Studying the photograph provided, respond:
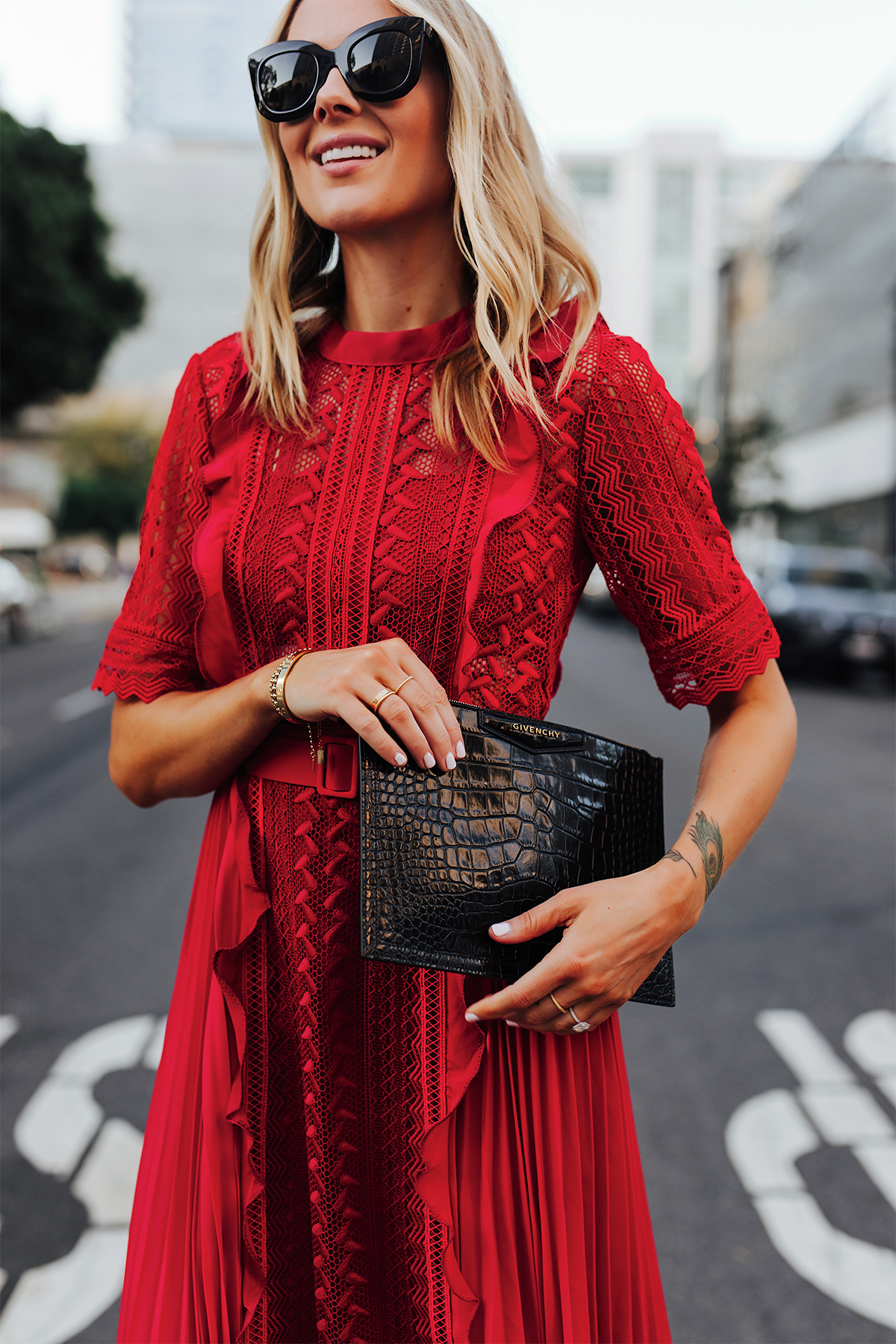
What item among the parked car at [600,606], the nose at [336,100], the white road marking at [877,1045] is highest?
the nose at [336,100]

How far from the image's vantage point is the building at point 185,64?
169375mm

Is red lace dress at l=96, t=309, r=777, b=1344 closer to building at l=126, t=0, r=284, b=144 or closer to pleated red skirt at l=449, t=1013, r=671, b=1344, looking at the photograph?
pleated red skirt at l=449, t=1013, r=671, b=1344

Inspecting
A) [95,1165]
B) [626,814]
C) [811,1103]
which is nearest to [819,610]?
[811,1103]

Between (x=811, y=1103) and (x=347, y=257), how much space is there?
9.84ft

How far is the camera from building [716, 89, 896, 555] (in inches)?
1066

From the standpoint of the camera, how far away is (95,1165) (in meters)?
2.93

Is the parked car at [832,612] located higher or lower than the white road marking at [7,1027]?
lower

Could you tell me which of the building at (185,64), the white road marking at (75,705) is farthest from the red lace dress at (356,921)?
the building at (185,64)

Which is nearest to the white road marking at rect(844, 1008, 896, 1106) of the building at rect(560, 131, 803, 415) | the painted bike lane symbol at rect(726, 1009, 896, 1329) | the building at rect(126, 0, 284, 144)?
the painted bike lane symbol at rect(726, 1009, 896, 1329)

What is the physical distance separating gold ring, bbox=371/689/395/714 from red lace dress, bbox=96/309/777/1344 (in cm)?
16

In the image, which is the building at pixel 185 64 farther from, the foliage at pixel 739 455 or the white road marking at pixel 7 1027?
the white road marking at pixel 7 1027

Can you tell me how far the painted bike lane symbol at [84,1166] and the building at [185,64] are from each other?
189m

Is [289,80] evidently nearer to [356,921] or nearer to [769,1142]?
[356,921]

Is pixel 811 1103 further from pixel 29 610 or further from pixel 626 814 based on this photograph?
pixel 29 610
